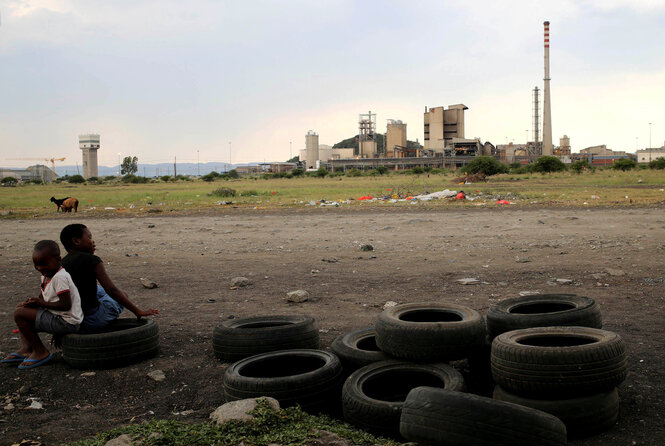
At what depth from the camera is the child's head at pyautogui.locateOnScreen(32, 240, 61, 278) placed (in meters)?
4.83

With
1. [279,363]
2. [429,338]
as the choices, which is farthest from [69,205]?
[429,338]

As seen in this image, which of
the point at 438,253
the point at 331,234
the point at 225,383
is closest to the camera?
the point at 225,383

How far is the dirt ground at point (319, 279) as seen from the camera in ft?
14.0

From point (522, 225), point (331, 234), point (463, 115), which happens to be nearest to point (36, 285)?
point (331, 234)

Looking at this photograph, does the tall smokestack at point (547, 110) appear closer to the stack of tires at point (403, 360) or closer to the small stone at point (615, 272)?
the small stone at point (615, 272)

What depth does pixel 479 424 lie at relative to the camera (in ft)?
10.1

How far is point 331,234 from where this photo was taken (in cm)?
1365

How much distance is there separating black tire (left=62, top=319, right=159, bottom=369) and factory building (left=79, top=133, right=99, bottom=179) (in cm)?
18227

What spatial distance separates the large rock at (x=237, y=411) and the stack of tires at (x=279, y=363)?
33 centimetres

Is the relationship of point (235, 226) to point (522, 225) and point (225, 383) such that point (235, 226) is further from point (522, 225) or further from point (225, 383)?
point (225, 383)

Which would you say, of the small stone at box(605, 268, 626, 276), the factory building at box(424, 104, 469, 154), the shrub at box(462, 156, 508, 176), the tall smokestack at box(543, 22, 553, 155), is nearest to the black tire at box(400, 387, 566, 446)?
the small stone at box(605, 268, 626, 276)

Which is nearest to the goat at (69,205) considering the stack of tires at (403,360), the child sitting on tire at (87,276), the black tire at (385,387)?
the child sitting on tire at (87,276)

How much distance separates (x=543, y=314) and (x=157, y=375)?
3.35 metres

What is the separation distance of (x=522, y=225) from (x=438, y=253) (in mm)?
4662
